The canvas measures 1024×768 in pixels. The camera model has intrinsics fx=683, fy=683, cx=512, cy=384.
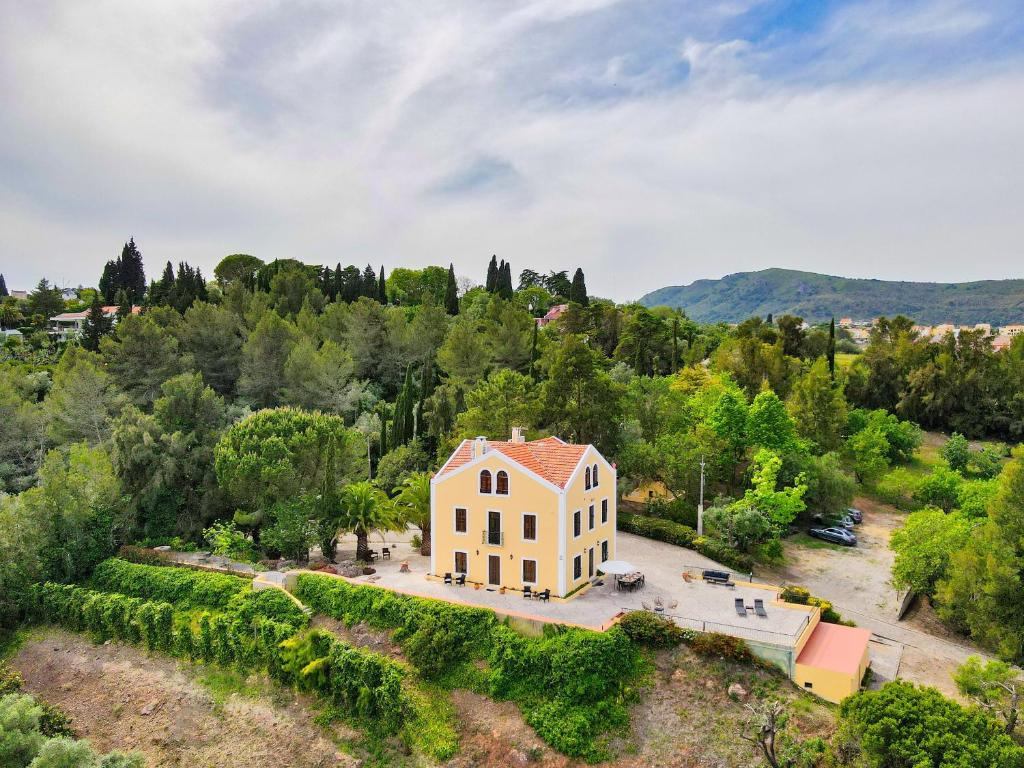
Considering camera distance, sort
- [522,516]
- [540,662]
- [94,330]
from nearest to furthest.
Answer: [540,662], [522,516], [94,330]

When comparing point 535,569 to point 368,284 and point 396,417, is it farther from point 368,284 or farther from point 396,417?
point 368,284

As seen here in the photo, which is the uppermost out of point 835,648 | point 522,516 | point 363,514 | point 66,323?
point 66,323

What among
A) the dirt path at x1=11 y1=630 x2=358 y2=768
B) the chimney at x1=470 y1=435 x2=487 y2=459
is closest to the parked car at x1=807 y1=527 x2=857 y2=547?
the chimney at x1=470 y1=435 x2=487 y2=459

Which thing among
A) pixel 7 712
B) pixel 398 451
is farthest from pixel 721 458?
pixel 7 712

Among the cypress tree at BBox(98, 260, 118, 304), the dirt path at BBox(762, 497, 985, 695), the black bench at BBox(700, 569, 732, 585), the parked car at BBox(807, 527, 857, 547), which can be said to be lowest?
the dirt path at BBox(762, 497, 985, 695)

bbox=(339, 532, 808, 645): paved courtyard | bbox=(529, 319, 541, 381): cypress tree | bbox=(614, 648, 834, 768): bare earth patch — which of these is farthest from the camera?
bbox=(529, 319, 541, 381): cypress tree

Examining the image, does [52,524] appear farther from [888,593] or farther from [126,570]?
[888,593]

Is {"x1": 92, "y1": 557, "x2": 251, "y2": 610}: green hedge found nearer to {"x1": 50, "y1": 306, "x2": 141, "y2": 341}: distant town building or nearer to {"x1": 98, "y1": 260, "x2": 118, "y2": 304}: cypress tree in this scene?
{"x1": 50, "y1": 306, "x2": 141, "y2": 341}: distant town building

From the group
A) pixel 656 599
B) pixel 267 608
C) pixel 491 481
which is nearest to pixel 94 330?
pixel 267 608
